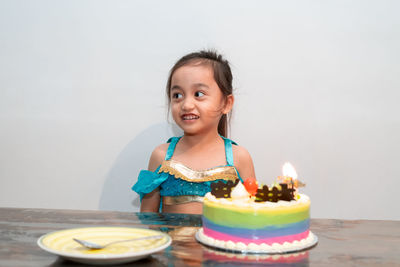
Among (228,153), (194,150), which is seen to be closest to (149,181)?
(194,150)

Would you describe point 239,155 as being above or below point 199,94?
below

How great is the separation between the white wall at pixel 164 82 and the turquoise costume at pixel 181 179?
1.20ft

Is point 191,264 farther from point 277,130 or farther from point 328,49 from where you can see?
point 328,49

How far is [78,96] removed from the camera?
1.90 meters

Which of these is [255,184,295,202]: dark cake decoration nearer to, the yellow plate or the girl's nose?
the yellow plate

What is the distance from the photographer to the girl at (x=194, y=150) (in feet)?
4.95

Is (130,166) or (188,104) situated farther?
(130,166)

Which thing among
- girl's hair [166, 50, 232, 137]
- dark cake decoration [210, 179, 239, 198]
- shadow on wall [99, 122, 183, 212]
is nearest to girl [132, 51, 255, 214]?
girl's hair [166, 50, 232, 137]

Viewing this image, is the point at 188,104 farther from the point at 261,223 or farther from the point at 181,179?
the point at 261,223

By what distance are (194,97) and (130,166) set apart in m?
0.58

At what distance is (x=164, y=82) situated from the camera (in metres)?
1.89

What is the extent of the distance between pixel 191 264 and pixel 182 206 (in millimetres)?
782

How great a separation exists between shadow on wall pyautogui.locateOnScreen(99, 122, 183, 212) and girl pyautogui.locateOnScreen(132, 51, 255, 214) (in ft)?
0.91

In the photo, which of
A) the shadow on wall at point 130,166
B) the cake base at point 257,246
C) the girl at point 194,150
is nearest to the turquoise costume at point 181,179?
the girl at point 194,150
